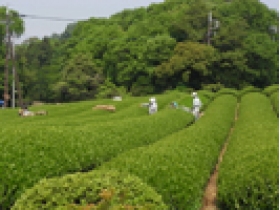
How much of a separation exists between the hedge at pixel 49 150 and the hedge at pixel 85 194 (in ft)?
5.63

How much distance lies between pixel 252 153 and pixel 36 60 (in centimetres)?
5598

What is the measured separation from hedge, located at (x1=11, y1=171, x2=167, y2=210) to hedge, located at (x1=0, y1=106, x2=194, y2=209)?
5.63 feet

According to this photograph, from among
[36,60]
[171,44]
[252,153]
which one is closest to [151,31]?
[171,44]

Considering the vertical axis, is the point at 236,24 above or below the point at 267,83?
above

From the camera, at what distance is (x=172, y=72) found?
136ft

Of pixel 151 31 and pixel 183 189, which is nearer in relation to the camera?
pixel 183 189

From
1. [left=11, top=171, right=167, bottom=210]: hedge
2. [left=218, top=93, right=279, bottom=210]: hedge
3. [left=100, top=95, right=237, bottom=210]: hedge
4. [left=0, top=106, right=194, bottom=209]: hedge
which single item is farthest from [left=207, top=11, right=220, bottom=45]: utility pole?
[left=11, top=171, right=167, bottom=210]: hedge

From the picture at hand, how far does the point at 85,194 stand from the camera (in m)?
4.42

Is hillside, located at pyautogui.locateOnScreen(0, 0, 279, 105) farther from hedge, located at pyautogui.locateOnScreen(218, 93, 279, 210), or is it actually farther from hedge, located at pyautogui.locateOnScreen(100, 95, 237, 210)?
hedge, located at pyautogui.locateOnScreen(218, 93, 279, 210)

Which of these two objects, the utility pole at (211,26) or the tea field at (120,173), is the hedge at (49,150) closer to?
the tea field at (120,173)

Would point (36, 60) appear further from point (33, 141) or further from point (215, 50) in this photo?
point (33, 141)

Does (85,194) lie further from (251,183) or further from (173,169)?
(251,183)

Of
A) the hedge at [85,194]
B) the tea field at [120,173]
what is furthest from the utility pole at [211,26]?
the hedge at [85,194]

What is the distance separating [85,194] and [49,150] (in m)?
2.97
